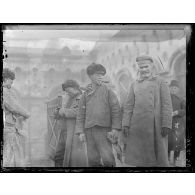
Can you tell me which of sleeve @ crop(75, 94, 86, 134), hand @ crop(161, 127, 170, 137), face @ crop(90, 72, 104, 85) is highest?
face @ crop(90, 72, 104, 85)

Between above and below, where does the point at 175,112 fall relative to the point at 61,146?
above

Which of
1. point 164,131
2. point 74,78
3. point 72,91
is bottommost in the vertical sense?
point 164,131

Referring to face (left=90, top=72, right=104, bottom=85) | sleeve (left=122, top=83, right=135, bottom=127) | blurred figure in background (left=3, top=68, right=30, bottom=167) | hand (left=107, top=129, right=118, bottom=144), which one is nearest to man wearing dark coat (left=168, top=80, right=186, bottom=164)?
sleeve (left=122, top=83, right=135, bottom=127)

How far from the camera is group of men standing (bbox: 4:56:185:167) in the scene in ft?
6.84

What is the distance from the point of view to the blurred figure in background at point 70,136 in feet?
6.88

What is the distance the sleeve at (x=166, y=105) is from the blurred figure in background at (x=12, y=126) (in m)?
1.07

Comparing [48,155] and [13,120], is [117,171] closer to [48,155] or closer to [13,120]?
[48,155]

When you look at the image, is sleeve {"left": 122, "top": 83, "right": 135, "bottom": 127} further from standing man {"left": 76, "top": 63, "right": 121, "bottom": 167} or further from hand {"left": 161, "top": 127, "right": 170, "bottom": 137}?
hand {"left": 161, "top": 127, "right": 170, "bottom": 137}

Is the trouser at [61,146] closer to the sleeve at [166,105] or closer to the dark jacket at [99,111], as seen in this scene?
the dark jacket at [99,111]

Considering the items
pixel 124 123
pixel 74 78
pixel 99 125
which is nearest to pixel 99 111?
pixel 99 125

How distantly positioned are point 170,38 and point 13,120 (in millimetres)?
1407

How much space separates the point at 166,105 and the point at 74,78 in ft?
2.47

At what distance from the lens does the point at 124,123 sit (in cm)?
209

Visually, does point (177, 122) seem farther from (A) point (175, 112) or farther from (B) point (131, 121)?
(B) point (131, 121)
